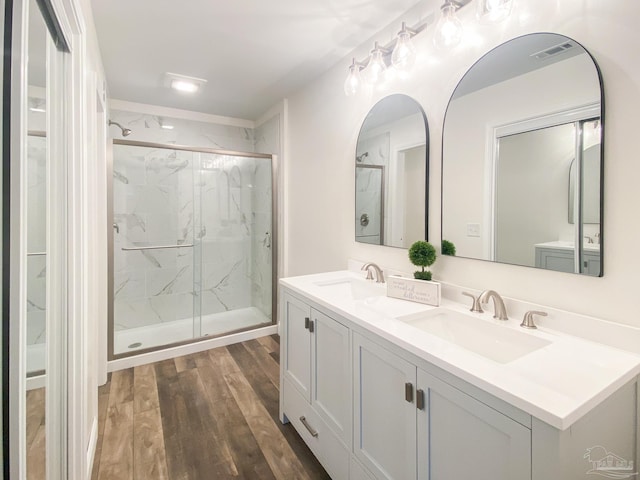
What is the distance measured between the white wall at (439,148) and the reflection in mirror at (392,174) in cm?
6

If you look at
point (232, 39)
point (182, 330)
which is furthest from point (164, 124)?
point (182, 330)

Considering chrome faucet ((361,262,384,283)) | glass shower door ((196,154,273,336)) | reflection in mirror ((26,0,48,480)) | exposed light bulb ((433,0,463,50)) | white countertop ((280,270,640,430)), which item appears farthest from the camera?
glass shower door ((196,154,273,336))

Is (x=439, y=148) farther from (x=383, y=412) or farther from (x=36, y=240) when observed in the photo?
(x=36, y=240)

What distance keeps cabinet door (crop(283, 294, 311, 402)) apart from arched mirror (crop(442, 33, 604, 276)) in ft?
2.67

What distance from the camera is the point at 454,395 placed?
0.89 m

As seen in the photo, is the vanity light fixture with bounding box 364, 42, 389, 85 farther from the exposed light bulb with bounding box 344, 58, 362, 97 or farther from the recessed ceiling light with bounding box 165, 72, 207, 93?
the recessed ceiling light with bounding box 165, 72, 207, 93

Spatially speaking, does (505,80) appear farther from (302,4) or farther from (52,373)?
(52,373)

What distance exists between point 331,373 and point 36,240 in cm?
118

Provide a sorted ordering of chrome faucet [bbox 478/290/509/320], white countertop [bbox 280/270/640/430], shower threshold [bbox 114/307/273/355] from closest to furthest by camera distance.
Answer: white countertop [bbox 280/270/640/430] < chrome faucet [bbox 478/290/509/320] < shower threshold [bbox 114/307/273/355]

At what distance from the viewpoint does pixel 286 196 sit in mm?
3111

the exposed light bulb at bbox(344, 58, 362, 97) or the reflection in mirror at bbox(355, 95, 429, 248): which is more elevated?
the exposed light bulb at bbox(344, 58, 362, 97)

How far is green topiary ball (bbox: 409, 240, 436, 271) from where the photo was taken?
1521mm

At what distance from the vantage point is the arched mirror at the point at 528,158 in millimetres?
1069

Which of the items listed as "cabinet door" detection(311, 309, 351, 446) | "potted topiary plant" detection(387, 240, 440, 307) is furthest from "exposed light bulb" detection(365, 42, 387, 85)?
"cabinet door" detection(311, 309, 351, 446)
